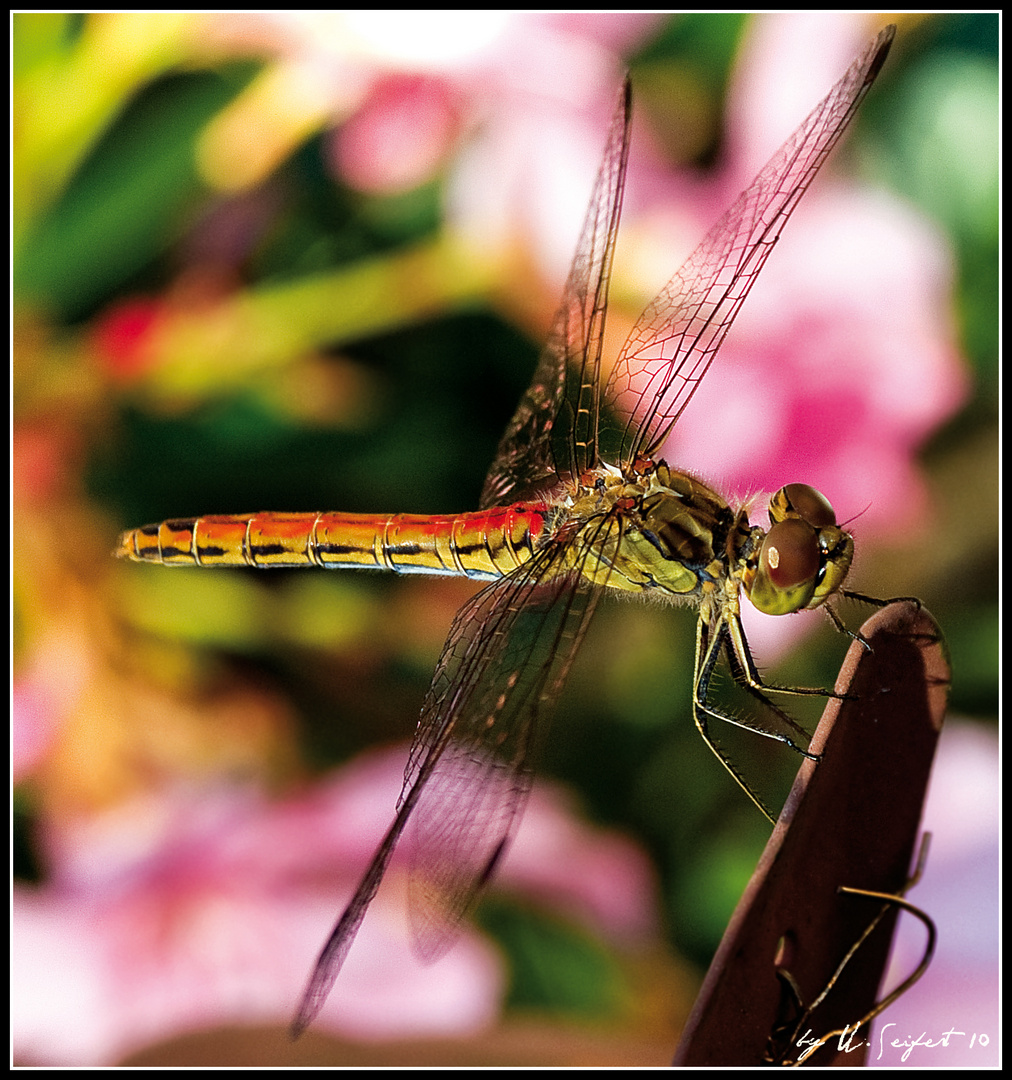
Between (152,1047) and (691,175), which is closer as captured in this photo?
(152,1047)

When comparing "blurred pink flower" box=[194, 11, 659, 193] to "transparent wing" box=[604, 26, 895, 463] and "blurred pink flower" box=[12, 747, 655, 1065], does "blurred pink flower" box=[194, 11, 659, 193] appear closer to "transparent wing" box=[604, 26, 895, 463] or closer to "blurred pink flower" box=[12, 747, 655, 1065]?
"transparent wing" box=[604, 26, 895, 463]

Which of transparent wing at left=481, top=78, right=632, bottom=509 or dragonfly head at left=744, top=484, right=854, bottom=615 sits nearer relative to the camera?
dragonfly head at left=744, top=484, right=854, bottom=615

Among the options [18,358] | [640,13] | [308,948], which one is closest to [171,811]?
[308,948]

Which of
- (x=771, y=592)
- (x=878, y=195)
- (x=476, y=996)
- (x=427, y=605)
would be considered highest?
(x=878, y=195)

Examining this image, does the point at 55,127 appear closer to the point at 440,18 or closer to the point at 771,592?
the point at 440,18

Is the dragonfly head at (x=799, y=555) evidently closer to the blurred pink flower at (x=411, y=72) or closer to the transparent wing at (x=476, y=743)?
the transparent wing at (x=476, y=743)

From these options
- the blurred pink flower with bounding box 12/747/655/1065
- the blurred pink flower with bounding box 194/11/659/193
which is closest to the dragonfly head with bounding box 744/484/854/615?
the blurred pink flower with bounding box 12/747/655/1065

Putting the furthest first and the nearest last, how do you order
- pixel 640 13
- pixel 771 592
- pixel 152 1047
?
pixel 640 13, pixel 152 1047, pixel 771 592

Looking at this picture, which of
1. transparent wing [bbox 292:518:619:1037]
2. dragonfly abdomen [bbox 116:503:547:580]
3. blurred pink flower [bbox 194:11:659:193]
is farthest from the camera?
blurred pink flower [bbox 194:11:659:193]
